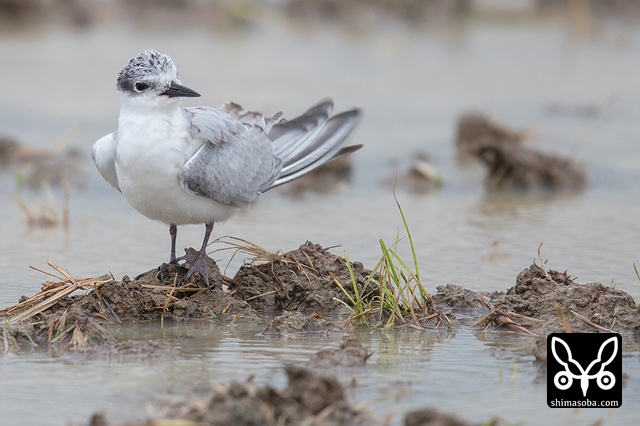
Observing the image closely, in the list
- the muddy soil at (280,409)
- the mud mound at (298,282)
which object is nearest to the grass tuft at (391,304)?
the mud mound at (298,282)

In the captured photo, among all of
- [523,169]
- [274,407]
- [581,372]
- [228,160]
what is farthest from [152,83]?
→ [523,169]

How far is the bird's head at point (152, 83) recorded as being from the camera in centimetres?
516

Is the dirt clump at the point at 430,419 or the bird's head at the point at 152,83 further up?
the bird's head at the point at 152,83

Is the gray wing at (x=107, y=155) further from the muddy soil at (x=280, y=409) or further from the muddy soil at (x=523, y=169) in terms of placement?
the muddy soil at (x=523, y=169)

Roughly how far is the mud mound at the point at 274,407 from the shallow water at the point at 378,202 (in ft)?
0.63

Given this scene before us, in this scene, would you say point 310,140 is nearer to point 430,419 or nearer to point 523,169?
point 523,169

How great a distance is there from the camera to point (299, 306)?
5.11 m

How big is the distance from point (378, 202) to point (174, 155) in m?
2.90

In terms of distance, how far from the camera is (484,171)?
8812 mm

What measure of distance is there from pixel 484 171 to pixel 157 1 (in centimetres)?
778

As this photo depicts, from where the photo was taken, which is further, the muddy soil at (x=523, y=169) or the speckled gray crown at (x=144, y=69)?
the muddy soil at (x=523, y=169)

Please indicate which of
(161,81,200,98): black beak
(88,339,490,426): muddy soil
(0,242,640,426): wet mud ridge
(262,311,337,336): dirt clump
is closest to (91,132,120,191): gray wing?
(161,81,200,98): black beak

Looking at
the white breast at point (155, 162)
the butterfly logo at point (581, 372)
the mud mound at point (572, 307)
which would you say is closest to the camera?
the butterfly logo at point (581, 372)

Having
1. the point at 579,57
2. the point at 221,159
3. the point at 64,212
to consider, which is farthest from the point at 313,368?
the point at 579,57
